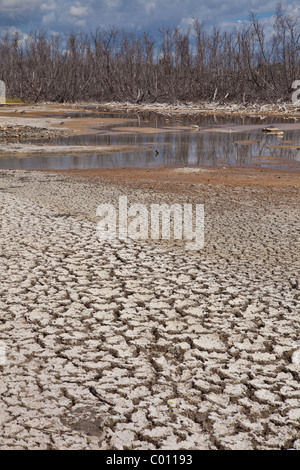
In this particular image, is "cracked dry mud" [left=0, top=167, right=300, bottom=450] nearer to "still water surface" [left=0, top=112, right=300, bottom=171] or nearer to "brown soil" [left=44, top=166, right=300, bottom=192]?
"brown soil" [left=44, top=166, right=300, bottom=192]

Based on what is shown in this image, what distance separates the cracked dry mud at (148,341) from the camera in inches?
78.7

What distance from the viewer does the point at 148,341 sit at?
267 cm

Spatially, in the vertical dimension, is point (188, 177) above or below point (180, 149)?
below

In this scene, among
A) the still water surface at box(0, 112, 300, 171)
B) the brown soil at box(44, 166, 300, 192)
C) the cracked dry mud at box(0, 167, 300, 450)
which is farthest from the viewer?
the still water surface at box(0, 112, 300, 171)

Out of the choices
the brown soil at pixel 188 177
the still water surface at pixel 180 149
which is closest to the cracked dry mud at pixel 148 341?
the brown soil at pixel 188 177

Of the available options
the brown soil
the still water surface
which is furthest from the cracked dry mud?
the still water surface

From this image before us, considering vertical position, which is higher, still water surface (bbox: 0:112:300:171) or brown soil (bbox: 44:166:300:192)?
Result: still water surface (bbox: 0:112:300:171)

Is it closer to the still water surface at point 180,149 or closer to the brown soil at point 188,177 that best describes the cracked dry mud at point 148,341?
the brown soil at point 188,177

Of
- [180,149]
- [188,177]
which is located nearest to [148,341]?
[188,177]

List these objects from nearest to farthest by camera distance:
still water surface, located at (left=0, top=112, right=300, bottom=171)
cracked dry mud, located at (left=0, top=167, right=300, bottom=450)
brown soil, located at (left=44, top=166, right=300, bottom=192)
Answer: cracked dry mud, located at (left=0, top=167, right=300, bottom=450)
brown soil, located at (left=44, top=166, right=300, bottom=192)
still water surface, located at (left=0, top=112, right=300, bottom=171)

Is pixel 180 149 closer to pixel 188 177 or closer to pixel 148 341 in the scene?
pixel 188 177

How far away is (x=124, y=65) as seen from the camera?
1794 inches

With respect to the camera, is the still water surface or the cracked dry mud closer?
the cracked dry mud

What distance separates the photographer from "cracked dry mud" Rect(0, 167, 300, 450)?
6.56 feet
